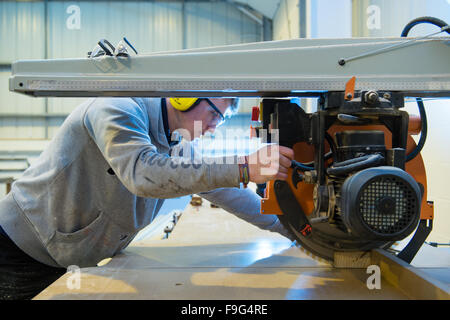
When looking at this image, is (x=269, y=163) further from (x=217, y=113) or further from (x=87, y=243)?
(x=87, y=243)

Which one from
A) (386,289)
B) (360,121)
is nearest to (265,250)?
(386,289)

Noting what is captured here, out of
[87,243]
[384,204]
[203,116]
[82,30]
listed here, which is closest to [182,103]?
[203,116]

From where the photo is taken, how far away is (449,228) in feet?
5.23

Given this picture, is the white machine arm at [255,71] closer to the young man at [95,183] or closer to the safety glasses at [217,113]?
the young man at [95,183]

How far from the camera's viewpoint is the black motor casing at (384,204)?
71cm

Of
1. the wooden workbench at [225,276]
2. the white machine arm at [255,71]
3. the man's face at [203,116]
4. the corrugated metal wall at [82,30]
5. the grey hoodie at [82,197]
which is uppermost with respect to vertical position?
the corrugated metal wall at [82,30]

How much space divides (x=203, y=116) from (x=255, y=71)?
40 cm

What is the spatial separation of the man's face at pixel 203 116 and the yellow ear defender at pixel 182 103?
0.03 meters

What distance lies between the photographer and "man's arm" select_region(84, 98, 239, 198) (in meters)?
0.84

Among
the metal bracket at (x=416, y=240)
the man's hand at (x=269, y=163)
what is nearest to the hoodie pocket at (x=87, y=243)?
the man's hand at (x=269, y=163)

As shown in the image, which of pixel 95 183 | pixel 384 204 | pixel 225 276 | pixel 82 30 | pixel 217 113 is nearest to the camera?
pixel 384 204

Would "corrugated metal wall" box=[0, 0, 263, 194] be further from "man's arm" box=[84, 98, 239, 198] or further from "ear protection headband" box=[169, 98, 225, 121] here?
"man's arm" box=[84, 98, 239, 198]

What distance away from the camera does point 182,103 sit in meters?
1.10
